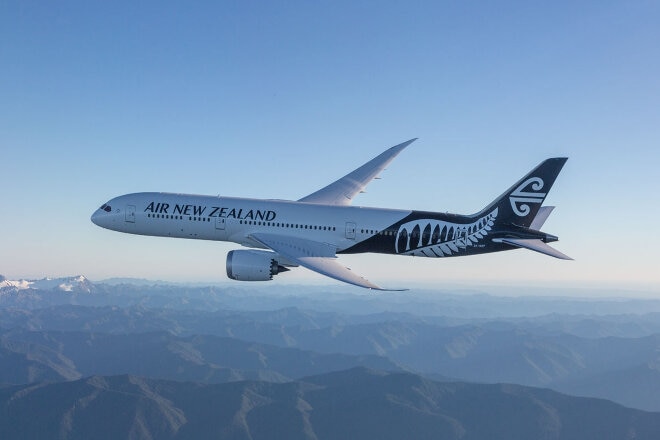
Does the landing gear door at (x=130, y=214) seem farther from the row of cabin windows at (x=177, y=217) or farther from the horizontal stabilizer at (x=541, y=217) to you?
the horizontal stabilizer at (x=541, y=217)

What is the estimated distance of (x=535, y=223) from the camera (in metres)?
47.2

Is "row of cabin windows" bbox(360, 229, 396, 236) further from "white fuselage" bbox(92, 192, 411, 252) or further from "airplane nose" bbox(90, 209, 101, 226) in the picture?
"airplane nose" bbox(90, 209, 101, 226)

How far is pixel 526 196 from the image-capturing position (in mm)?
46812

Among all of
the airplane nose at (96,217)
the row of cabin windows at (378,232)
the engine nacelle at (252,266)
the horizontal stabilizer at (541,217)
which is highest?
the horizontal stabilizer at (541,217)

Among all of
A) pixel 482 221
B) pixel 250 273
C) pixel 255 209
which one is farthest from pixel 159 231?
pixel 482 221

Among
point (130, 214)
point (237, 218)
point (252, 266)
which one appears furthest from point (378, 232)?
point (130, 214)

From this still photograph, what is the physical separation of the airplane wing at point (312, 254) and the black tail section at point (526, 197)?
1765cm

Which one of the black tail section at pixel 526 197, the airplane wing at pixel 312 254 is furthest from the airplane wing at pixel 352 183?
the black tail section at pixel 526 197

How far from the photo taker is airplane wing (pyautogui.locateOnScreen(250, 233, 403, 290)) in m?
36.0

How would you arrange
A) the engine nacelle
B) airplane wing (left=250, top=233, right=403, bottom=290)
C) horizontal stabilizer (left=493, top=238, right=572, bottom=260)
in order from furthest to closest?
horizontal stabilizer (left=493, top=238, right=572, bottom=260), the engine nacelle, airplane wing (left=250, top=233, right=403, bottom=290)

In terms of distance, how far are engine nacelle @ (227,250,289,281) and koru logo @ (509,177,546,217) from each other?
23851 millimetres

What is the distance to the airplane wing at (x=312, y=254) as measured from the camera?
3600 cm

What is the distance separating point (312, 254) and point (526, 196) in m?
22.2

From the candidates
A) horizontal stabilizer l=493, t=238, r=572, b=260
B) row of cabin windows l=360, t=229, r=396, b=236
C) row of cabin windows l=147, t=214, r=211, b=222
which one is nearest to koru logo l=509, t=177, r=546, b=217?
horizontal stabilizer l=493, t=238, r=572, b=260
